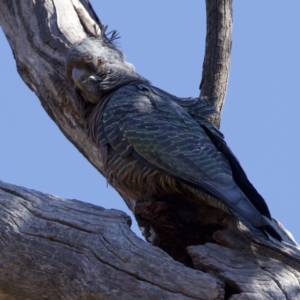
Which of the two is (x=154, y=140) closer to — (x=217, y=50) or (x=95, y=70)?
(x=95, y=70)

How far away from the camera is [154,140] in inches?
172

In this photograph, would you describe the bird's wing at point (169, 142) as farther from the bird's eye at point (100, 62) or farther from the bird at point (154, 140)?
the bird's eye at point (100, 62)

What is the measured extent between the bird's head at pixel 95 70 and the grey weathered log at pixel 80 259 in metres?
1.62

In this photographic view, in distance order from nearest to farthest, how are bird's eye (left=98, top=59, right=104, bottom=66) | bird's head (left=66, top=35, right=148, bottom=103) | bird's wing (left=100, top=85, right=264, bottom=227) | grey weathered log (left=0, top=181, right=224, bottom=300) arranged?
grey weathered log (left=0, top=181, right=224, bottom=300), bird's wing (left=100, top=85, right=264, bottom=227), bird's head (left=66, top=35, right=148, bottom=103), bird's eye (left=98, top=59, right=104, bottom=66)

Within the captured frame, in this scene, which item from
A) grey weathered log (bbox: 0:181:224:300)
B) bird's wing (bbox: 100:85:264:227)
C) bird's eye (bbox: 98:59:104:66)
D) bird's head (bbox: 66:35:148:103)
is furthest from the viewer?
bird's eye (bbox: 98:59:104:66)

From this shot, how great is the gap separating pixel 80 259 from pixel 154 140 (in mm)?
1239

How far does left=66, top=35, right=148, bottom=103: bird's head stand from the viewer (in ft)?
16.8

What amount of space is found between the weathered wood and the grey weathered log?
2079 millimetres

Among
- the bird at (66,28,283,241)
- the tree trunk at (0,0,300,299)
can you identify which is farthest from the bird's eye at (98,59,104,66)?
the tree trunk at (0,0,300,299)

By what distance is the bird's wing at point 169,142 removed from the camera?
3746mm

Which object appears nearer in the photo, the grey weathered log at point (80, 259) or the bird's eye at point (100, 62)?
the grey weathered log at point (80, 259)

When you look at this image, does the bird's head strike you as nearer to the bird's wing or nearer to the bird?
the bird

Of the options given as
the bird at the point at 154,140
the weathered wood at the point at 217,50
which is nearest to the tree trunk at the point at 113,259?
the bird at the point at 154,140

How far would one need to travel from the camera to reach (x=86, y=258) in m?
3.38
